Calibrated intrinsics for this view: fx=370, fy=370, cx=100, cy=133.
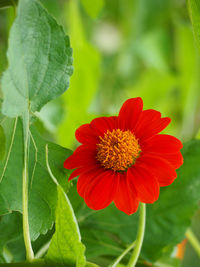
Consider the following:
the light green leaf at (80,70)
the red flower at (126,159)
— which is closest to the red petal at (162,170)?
the red flower at (126,159)

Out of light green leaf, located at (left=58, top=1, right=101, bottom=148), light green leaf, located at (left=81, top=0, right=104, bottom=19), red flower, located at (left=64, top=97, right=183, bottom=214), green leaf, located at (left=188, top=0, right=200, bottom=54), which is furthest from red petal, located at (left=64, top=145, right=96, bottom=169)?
light green leaf, located at (left=58, top=1, right=101, bottom=148)

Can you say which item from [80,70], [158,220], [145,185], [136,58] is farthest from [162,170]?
[136,58]

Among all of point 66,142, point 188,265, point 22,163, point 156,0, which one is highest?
point 156,0

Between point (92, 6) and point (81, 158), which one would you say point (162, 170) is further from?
point (92, 6)

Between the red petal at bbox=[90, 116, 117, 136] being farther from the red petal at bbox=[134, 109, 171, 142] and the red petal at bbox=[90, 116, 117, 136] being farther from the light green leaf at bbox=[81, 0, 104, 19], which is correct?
the light green leaf at bbox=[81, 0, 104, 19]

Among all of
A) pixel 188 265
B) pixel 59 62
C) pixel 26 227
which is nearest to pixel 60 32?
pixel 59 62

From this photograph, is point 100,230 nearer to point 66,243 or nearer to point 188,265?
point 66,243

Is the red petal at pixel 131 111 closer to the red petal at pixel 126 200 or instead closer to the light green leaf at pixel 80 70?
the red petal at pixel 126 200
